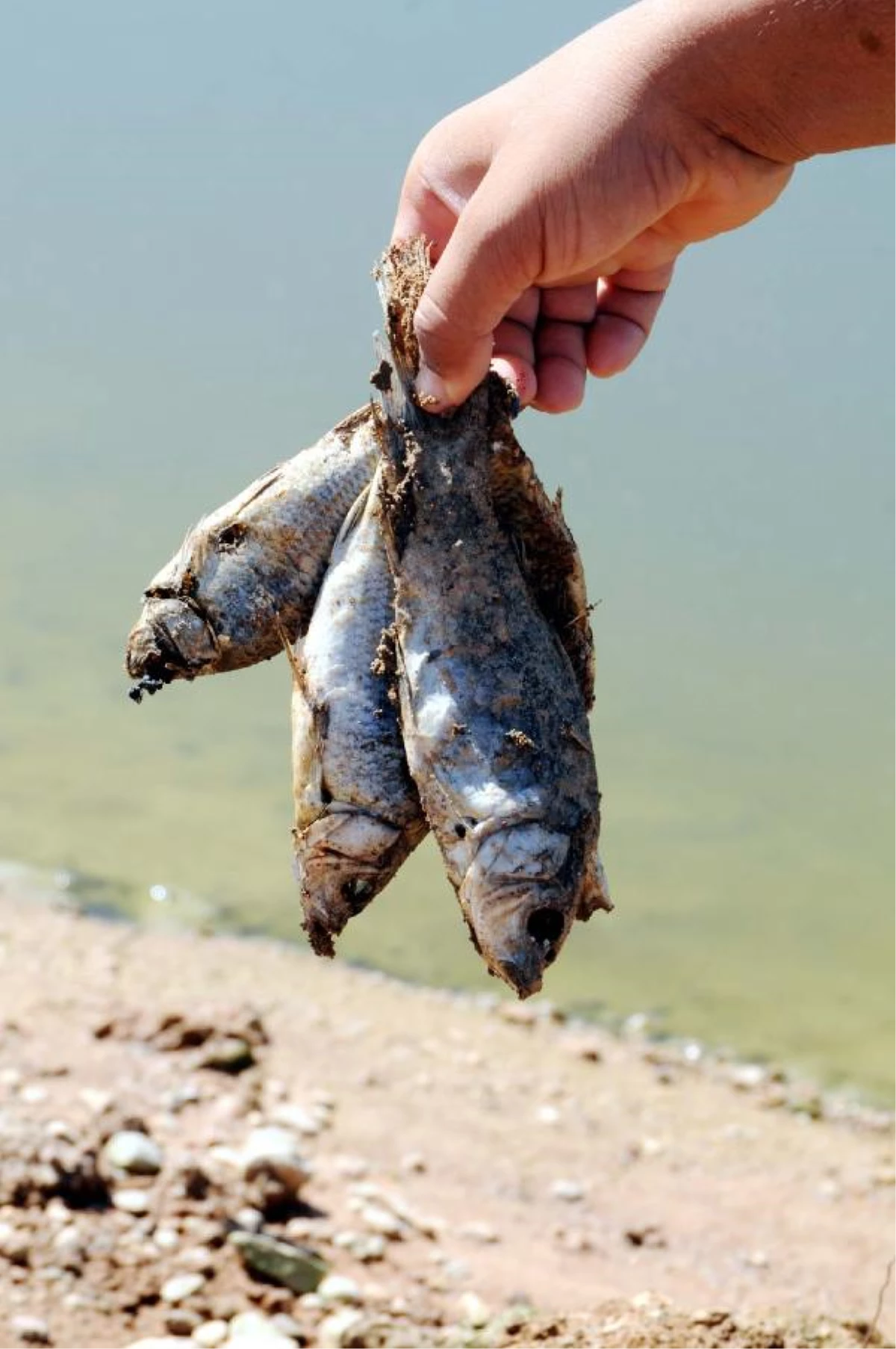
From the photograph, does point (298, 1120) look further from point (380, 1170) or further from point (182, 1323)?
point (182, 1323)

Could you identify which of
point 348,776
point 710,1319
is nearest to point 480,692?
point 348,776

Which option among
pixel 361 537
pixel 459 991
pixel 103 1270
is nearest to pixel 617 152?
pixel 361 537

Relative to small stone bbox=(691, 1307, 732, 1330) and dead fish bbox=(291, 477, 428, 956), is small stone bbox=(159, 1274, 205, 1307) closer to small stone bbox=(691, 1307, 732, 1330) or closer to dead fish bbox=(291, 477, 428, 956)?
small stone bbox=(691, 1307, 732, 1330)

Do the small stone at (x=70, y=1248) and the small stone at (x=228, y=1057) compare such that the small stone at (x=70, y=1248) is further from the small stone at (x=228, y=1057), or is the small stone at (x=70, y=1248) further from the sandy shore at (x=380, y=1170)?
the small stone at (x=228, y=1057)

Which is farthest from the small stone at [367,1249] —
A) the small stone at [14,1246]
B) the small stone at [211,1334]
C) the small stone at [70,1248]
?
the small stone at [14,1246]

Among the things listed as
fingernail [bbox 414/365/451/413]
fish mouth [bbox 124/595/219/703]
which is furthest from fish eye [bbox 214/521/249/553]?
fingernail [bbox 414/365/451/413]
